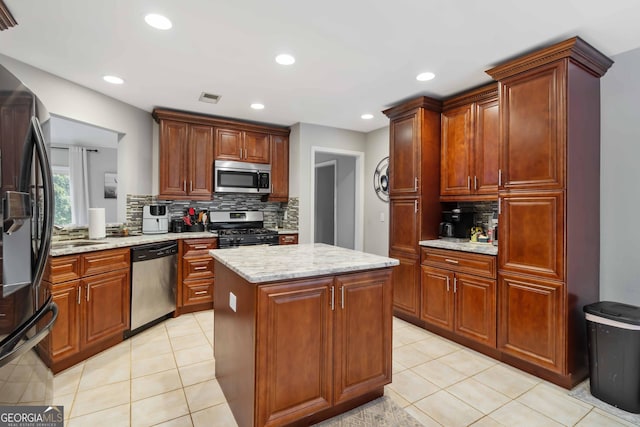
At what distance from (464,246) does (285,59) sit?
7.43 feet

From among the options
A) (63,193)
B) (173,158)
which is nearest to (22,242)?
(173,158)

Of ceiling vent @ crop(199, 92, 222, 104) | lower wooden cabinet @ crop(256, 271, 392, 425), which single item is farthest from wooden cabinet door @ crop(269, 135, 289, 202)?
lower wooden cabinet @ crop(256, 271, 392, 425)

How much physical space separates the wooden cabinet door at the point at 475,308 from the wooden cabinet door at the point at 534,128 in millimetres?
874

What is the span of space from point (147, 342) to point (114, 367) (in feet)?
1.60

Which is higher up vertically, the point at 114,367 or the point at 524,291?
the point at 524,291

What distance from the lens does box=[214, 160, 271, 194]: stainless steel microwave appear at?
418 centimetres

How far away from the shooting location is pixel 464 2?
1836 millimetres

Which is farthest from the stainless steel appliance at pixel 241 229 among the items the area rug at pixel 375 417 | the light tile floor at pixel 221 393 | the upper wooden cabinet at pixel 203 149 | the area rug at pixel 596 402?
the area rug at pixel 596 402

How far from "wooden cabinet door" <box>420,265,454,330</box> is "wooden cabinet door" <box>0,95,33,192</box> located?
3088 millimetres

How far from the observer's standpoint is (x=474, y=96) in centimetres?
307

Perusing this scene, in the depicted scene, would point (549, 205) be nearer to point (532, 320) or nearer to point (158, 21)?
point (532, 320)

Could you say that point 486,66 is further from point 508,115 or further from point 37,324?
point 37,324

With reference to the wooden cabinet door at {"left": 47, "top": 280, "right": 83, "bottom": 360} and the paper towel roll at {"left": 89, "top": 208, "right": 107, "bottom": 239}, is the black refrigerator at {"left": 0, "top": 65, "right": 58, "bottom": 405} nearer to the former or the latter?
the wooden cabinet door at {"left": 47, "top": 280, "right": 83, "bottom": 360}

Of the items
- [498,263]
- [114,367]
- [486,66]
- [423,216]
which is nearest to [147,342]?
[114,367]
